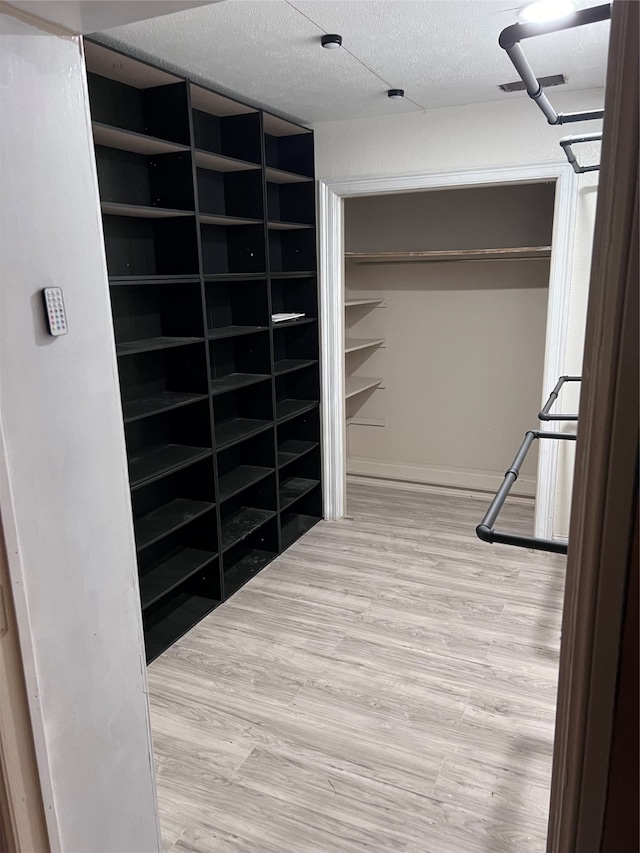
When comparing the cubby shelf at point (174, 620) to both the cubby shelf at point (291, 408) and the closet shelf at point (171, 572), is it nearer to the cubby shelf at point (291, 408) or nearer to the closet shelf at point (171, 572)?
the closet shelf at point (171, 572)

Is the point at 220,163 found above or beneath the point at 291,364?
above

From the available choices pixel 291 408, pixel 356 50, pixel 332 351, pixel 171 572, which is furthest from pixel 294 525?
pixel 356 50

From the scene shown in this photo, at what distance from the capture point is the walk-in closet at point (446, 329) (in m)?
4.30

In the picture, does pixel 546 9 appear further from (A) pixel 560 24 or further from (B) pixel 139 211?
(B) pixel 139 211

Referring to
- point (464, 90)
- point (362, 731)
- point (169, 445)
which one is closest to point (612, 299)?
point (362, 731)

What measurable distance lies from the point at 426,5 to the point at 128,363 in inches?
70.3

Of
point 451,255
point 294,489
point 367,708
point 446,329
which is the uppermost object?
point 451,255

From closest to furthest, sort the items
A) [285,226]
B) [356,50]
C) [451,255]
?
1. [356,50]
2. [285,226]
3. [451,255]

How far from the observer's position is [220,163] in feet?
10.1

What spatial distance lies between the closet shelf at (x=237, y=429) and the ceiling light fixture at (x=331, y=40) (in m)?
1.75

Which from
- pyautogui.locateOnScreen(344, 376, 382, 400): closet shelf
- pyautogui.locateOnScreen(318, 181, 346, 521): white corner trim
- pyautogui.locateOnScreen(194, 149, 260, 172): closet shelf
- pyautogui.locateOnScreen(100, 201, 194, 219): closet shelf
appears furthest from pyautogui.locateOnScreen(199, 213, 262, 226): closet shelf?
pyautogui.locateOnScreen(344, 376, 382, 400): closet shelf

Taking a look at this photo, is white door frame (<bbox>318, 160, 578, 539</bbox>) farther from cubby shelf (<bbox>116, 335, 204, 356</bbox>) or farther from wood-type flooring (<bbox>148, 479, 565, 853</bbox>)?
cubby shelf (<bbox>116, 335, 204, 356</bbox>)

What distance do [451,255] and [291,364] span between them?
1.39 meters

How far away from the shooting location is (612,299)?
70 centimetres
